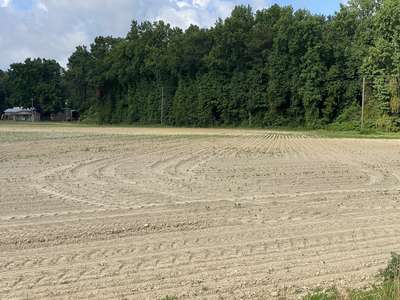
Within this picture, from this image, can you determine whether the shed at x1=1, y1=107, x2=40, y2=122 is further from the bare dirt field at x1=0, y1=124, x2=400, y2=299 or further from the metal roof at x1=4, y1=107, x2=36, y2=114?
the bare dirt field at x1=0, y1=124, x2=400, y2=299

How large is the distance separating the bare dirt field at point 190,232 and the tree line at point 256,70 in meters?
52.1

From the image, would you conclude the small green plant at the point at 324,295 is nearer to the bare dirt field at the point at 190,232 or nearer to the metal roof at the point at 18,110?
the bare dirt field at the point at 190,232

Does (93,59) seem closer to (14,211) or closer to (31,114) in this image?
(31,114)

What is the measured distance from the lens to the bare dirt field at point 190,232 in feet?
21.1

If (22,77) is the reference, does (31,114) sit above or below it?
below

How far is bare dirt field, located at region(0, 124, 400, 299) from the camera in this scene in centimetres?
645

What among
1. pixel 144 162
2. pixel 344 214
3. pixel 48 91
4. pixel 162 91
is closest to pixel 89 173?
pixel 144 162

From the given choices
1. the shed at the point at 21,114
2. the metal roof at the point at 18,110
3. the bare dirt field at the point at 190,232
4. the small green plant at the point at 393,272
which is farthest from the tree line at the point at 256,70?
the small green plant at the point at 393,272

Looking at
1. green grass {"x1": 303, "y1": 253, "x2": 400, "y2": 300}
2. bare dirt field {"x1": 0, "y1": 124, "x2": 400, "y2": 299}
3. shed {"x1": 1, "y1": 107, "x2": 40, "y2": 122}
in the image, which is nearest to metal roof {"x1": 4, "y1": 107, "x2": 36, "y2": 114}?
shed {"x1": 1, "y1": 107, "x2": 40, "y2": 122}

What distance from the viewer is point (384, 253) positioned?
26.2 feet

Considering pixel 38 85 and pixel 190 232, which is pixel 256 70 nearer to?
pixel 38 85

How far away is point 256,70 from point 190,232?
240 ft

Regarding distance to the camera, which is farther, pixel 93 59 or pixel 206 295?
pixel 93 59

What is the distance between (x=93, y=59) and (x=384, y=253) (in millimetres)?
104423
